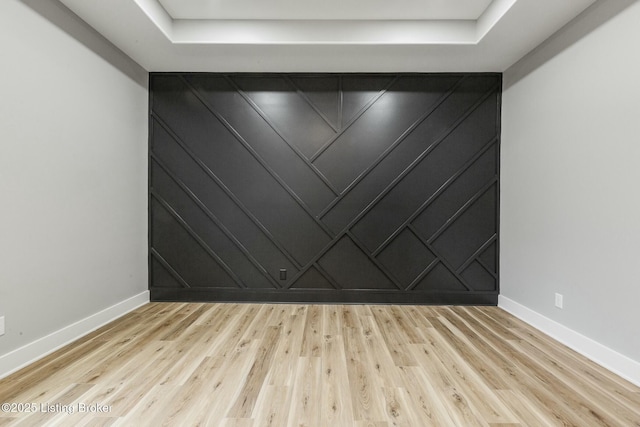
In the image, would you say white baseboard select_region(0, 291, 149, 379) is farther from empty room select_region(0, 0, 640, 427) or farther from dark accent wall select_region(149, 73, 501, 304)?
dark accent wall select_region(149, 73, 501, 304)

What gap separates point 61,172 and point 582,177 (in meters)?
3.93

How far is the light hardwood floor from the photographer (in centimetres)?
167

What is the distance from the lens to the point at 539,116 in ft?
9.95

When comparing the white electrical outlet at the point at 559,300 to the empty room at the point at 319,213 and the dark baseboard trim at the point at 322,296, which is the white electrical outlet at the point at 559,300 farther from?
the dark baseboard trim at the point at 322,296

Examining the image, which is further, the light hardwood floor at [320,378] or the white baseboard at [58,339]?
the white baseboard at [58,339]

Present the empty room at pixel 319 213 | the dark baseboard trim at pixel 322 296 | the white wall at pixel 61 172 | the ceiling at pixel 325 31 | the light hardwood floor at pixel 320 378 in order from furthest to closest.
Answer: the dark baseboard trim at pixel 322 296
the ceiling at pixel 325 31
the white wall at pixel 61 172
the empty room at pixel 319 213
the light hardwood floor at pixel 320 378

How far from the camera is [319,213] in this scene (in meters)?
3.69

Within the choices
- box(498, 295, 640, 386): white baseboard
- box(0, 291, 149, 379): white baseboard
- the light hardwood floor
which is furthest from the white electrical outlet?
box(0, 291, 149, 379): white baseboard

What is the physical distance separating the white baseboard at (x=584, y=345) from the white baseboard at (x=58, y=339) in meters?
3.84

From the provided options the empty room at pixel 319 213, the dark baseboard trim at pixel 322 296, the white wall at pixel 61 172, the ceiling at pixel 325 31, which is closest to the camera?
the empty room at pixel 319 213

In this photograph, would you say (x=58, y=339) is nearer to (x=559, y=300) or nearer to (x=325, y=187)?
(x=325, y=187)

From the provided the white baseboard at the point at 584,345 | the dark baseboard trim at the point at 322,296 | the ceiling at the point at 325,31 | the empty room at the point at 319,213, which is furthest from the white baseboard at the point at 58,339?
the white baseboard at the point at 584,345

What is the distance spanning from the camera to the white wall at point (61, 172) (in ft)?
6.94

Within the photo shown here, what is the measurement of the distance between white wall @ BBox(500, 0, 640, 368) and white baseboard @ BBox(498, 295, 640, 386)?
1.3 inches
